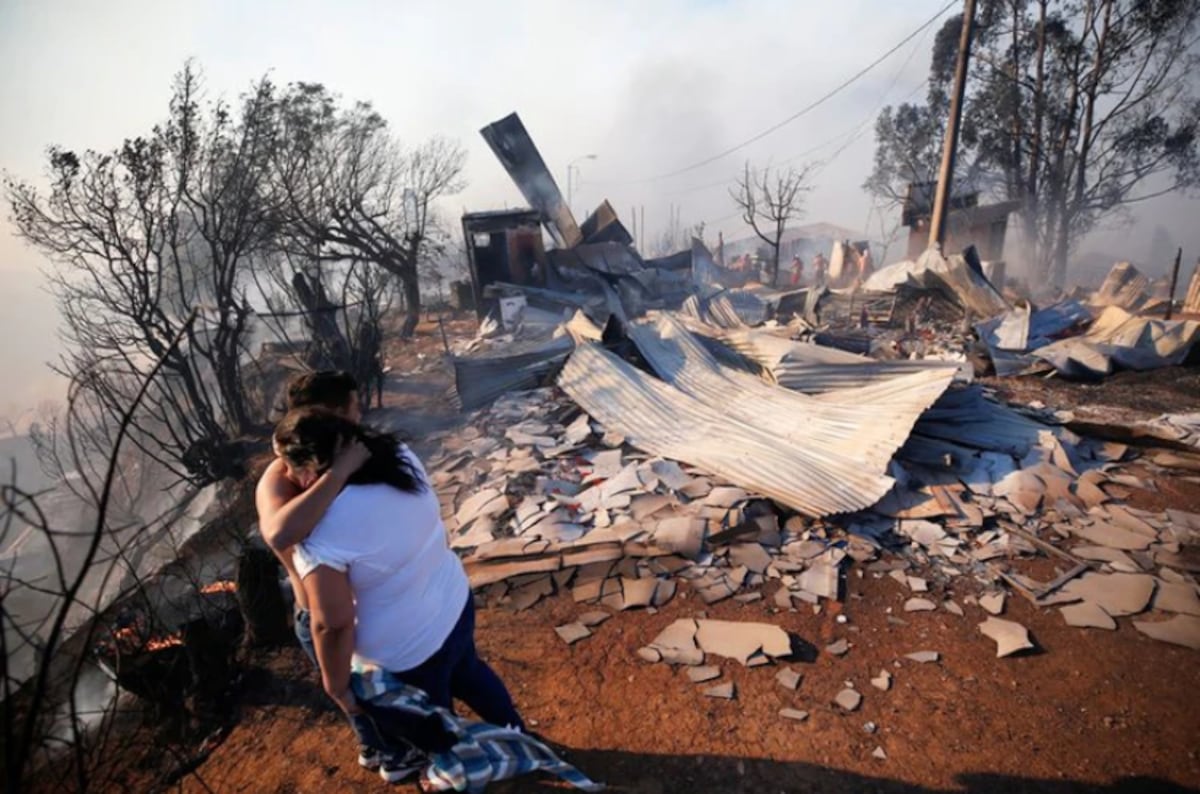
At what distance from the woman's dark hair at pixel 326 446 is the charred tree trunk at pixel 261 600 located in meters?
2.10

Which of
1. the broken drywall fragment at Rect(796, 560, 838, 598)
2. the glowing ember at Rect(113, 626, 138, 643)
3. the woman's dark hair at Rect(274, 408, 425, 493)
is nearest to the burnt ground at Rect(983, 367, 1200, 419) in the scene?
the broken drywall fragment at Rect(796, 560, 838, 598)

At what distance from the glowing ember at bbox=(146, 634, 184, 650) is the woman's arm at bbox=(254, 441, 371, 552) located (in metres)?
2.11

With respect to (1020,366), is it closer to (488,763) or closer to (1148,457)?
(1148,457)

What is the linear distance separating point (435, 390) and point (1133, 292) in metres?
14.7

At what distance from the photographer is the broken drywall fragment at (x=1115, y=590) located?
3303mm

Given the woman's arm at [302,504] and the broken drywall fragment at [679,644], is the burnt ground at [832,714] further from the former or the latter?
the woman's arm at [302,504]

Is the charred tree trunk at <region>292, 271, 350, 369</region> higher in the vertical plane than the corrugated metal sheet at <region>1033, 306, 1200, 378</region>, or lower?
higher

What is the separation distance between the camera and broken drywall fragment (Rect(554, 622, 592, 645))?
3367 millimetres

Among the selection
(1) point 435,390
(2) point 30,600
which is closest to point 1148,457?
(1) point 435,390

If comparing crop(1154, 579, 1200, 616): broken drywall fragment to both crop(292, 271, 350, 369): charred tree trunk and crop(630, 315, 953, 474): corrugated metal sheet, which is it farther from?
crop(292, 271, 350, 369): charred tree trunk

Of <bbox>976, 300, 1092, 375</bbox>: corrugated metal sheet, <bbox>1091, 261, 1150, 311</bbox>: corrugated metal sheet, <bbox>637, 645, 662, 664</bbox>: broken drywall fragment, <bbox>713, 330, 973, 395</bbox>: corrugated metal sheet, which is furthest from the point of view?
<bbox>1091, 261, 1150, 311</bbox>: corrugated metal sheet

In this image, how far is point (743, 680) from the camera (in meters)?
2.99

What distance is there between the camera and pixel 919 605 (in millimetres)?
3432

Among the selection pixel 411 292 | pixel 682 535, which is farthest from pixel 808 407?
pixel 411 292
